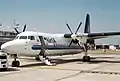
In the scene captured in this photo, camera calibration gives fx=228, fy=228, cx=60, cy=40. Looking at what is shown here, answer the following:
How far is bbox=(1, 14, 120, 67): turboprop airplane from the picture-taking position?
741 inches

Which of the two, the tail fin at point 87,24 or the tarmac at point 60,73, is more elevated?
the tail fin at point 87,24

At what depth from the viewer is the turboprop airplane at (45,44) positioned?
61.7 feet

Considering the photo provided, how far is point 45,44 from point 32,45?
1966mm

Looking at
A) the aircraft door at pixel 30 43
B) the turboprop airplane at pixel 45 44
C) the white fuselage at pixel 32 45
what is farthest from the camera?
the aircraft door at pixel 30 43

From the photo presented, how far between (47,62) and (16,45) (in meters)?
3.51

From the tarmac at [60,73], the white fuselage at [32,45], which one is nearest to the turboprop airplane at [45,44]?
the white fuselage at [32,45]

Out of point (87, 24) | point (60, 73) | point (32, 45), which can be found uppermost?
Answer: point (87, 24)

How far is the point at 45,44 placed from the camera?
21656 millimetres

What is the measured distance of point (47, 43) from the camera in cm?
2206

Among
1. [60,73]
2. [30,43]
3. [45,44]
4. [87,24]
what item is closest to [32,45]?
[30,43]

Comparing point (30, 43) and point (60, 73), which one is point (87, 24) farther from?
point (60, 73)

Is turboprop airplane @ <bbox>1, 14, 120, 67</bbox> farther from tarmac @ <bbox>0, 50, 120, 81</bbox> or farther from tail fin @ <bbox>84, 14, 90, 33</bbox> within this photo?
tail fin @ <bbox>84, 14, 90, 33</bbox>

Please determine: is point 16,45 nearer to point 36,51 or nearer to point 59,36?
point 36,51

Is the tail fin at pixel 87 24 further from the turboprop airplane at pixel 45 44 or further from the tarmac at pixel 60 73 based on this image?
the tarmac at pixel 60 73
